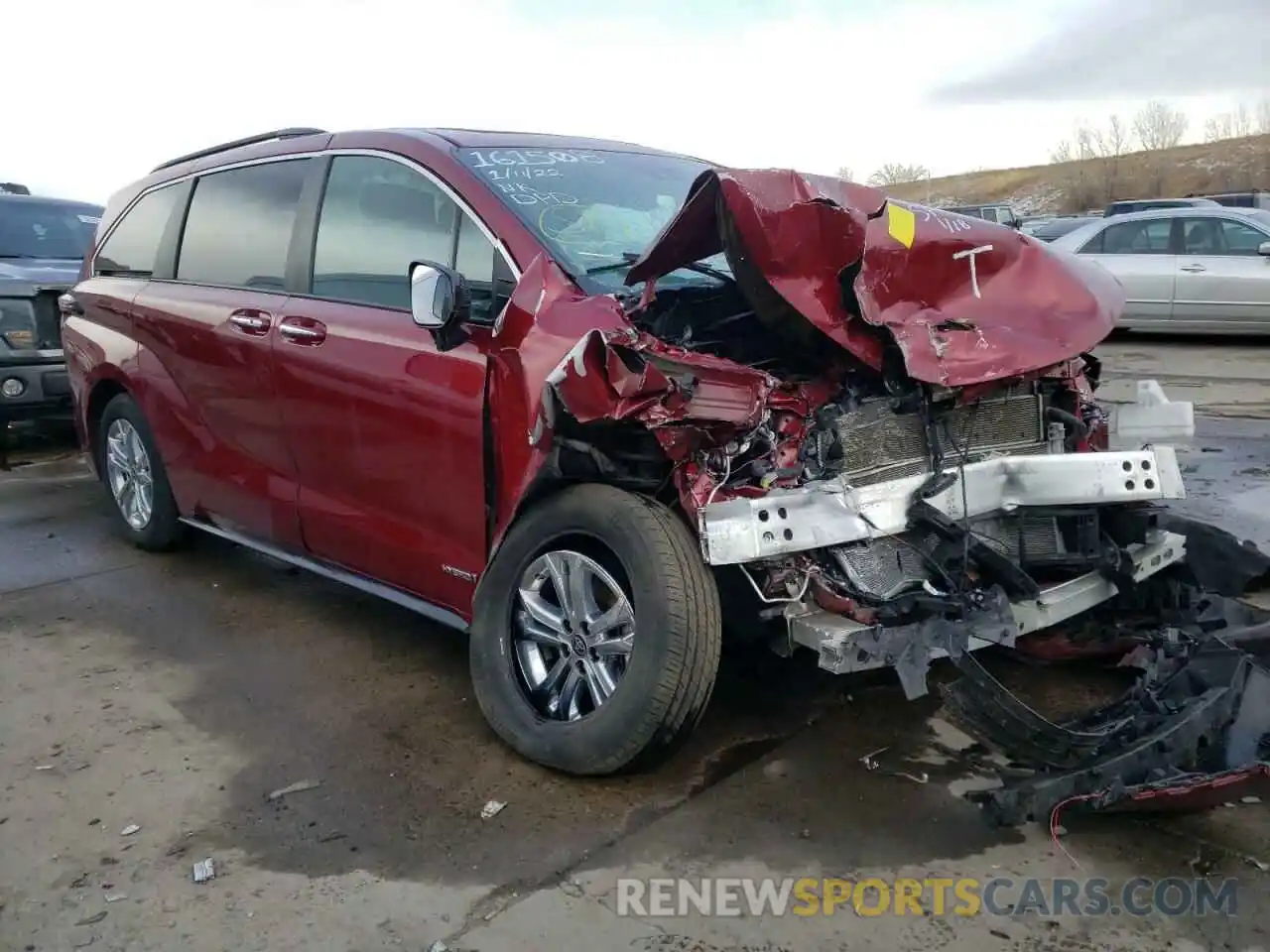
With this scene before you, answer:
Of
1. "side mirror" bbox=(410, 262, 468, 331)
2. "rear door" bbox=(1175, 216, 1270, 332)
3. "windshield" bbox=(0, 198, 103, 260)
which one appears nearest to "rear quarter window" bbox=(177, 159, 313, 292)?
"side mirror" bbox=(410, 262, 468, 331)

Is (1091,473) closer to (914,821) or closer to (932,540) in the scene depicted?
(932,540)

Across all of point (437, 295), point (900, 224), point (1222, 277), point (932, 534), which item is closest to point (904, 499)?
point (932, 534)

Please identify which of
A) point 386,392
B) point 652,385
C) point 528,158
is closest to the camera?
point 652,385

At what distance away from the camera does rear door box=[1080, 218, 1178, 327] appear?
1215 centimetres

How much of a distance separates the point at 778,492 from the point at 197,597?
10.6 feet

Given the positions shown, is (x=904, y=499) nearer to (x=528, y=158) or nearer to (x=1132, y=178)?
(x=528, y=158)

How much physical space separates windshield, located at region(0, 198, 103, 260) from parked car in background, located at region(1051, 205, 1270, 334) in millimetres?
9283

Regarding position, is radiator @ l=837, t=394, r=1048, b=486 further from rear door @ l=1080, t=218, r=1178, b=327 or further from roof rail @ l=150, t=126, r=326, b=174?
rear door @ l=1080, t=218, r=1178, b=327

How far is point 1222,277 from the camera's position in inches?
462

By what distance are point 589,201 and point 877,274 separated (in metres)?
1.20

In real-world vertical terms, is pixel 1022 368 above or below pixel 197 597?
above

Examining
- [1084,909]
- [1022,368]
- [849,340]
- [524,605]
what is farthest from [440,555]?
[1084,909]

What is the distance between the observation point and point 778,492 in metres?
3.03

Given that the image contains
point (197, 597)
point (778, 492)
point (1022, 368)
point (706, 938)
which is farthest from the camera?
point (197, 597)
